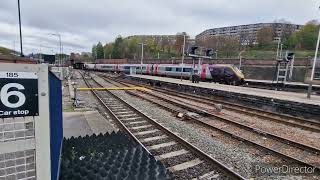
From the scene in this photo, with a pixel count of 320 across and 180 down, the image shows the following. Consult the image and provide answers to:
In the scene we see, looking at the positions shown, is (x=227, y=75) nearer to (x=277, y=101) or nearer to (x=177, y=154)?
(x=277, y=101)

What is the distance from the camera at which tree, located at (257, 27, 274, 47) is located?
89062 mm

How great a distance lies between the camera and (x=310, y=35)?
249 feet

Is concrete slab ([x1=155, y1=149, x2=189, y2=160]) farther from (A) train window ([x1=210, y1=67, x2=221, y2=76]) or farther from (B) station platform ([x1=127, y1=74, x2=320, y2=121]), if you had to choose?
(A) train window ([x1=210, y1=67, x2=221, y2=76])

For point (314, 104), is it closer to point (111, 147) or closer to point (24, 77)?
point (111, 147)

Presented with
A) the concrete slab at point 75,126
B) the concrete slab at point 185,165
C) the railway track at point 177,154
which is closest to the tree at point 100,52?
the concrete slab at point 75,126

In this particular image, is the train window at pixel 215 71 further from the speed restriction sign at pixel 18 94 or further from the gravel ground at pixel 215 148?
the speed restriction sign at pixel 18 94

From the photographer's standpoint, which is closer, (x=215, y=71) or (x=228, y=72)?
(x=228, y=72)

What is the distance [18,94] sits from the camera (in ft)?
6.66

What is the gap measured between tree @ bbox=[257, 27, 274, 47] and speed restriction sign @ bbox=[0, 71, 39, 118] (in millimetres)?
94905

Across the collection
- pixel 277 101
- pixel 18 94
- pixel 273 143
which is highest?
pixel 18 94

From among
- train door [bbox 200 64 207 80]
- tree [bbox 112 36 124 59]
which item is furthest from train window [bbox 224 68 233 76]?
tree [bbox 112 36 124 59]

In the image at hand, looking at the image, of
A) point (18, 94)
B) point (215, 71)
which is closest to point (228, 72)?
point (215, 71)

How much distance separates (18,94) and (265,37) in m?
96.8

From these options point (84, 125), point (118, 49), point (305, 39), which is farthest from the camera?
point (118, 49)
